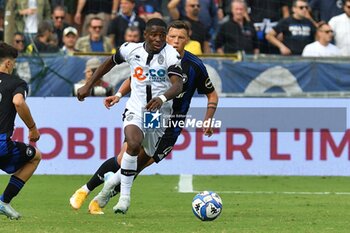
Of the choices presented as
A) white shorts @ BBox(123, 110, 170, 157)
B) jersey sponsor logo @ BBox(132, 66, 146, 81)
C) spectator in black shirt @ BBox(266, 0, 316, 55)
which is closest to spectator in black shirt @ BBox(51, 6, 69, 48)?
spectator in black shirt @ BBox(266, 0, 316, 55)

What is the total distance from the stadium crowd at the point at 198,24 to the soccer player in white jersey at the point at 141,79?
7831 millimetres

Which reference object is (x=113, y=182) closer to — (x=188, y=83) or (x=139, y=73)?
(x=139, y=73)

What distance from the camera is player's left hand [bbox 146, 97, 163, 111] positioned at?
10.7 metres

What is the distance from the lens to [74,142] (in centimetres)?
1748

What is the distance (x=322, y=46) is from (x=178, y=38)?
26.2 feet

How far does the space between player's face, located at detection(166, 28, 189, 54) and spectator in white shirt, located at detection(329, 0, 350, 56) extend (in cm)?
803

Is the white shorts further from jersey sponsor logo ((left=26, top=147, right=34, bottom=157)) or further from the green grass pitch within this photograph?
jersey sponsor logo ((left=26, top=147, right=34, bottom=157))

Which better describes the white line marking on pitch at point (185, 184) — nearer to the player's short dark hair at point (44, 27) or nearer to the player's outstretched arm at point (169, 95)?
the player's short dark hair at point (44, 27)

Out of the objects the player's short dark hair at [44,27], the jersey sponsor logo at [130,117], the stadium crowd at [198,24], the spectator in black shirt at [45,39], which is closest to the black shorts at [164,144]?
the jersey sponsor logo at [130,117]

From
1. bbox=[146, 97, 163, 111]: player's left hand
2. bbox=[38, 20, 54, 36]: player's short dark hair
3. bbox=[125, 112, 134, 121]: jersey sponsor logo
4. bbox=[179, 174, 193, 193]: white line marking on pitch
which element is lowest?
bbox=[179, 174, 193, 193]: white line marking on pitch

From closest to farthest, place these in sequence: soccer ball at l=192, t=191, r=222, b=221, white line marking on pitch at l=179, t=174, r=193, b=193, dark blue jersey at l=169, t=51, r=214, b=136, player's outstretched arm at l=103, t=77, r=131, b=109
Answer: soccer ball at l=192, t=191, r=222, b=221
player's outstretched arm at l=103, t=77, r=131, b=109
dark blue jersey at l=169, t=51, r=214, b=136
white line marking on pitch at l=179, t=174, r=193, b=193

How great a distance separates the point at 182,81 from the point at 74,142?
6.65 meters

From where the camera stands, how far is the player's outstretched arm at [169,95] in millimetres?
10680

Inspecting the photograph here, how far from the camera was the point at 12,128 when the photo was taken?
420 inches
